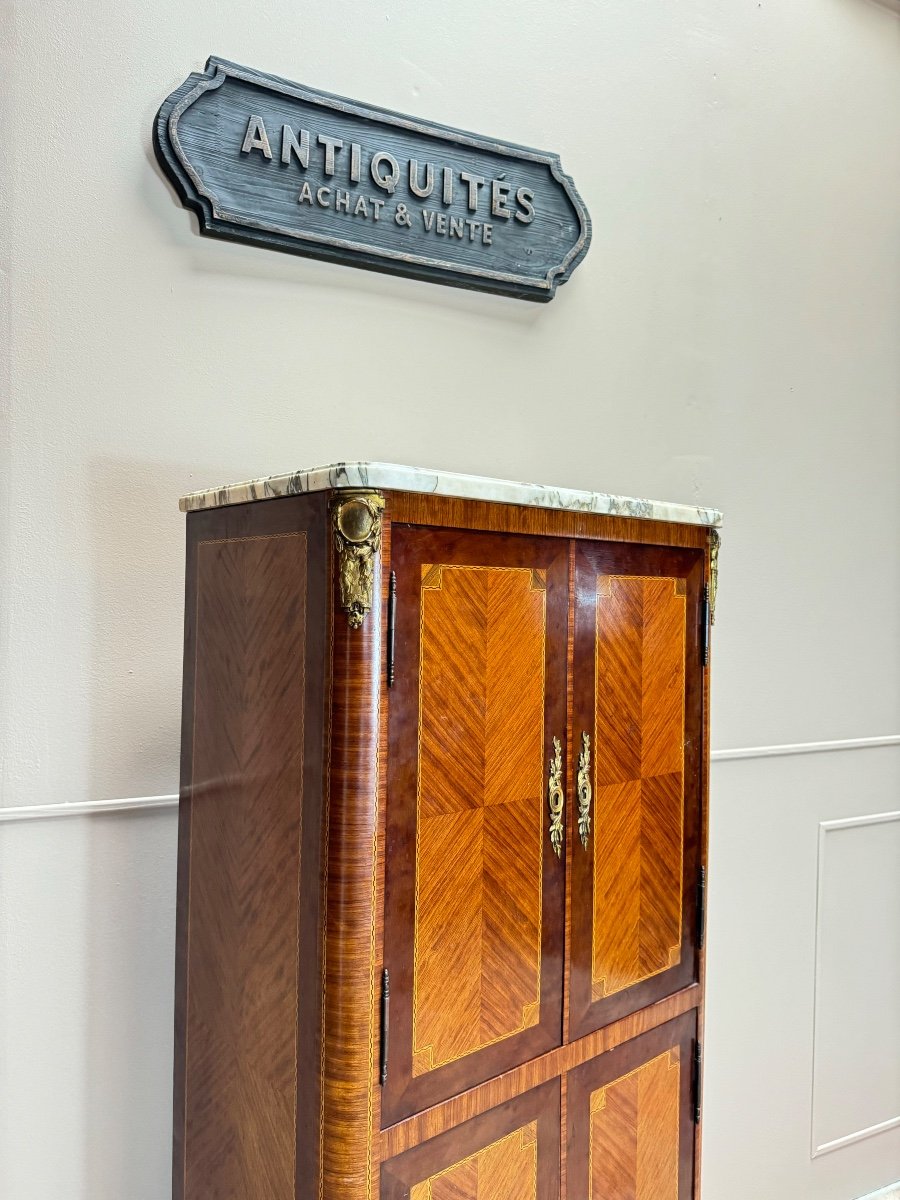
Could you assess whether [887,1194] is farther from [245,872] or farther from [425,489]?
[425,489]

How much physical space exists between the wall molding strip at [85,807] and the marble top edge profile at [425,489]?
536 mm

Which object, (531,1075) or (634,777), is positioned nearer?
(531,1075)

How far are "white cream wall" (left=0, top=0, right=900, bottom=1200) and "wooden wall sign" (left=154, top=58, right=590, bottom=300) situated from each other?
0.06 meters

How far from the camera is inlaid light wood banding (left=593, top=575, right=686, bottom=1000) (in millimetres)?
1467

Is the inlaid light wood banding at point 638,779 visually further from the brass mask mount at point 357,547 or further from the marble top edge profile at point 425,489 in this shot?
the brass mask mount at point 357,547

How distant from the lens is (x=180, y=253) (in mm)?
1728

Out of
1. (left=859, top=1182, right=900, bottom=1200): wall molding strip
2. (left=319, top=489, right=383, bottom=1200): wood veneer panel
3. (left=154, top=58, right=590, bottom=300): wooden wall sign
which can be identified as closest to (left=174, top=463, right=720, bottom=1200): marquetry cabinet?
(left=319, top=489, right=383, bottom=1200): wood veneer panel

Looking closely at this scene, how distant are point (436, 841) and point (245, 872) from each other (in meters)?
0.29

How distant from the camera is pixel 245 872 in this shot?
4.38ft

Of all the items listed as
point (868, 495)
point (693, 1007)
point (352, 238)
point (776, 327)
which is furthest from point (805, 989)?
point (352, 238)

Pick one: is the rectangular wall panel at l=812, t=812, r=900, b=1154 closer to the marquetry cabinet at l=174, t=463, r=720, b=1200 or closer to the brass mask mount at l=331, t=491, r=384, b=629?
the marquetry cabinet at l=174, t=463, r=720, b=1200

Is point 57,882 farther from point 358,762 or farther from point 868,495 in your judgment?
point 868,495

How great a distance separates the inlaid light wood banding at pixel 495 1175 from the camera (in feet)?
4.14

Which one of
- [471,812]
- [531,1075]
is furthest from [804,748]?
[471,812]
